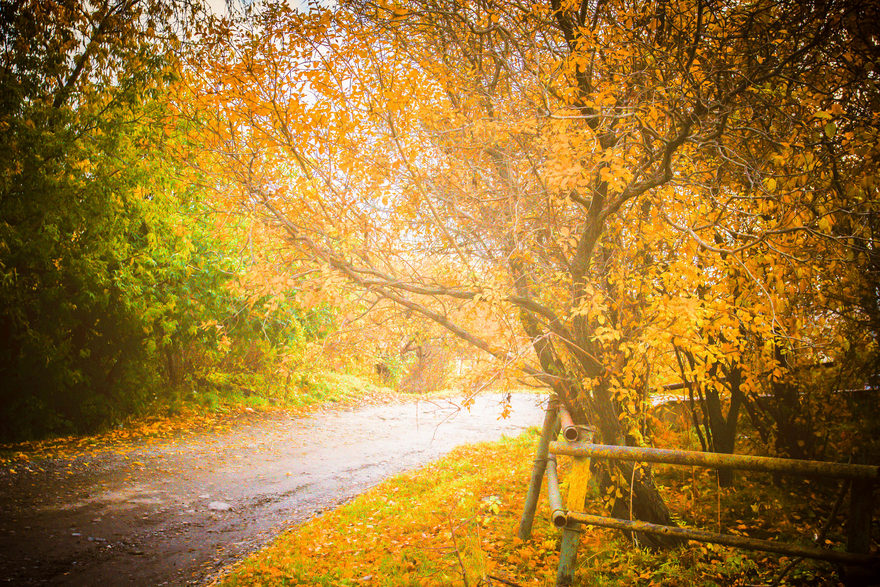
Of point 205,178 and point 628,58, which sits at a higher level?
point 628,58

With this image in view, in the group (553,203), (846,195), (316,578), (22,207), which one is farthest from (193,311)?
(846,195)

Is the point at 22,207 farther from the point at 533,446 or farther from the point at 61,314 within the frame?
the point at 533,446

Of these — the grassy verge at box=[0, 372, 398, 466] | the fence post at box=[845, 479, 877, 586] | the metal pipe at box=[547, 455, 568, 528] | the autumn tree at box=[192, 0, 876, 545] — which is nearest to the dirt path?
the grassy verge at box=[0, 372, 398, 466]

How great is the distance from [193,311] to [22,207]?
3844 mm

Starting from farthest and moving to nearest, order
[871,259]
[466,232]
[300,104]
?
[466,232] < [300,104] < [871,259]

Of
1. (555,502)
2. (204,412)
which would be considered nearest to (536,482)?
(555,502)

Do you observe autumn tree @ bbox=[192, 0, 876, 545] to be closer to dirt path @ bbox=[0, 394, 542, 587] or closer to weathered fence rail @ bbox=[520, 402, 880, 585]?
weathered fence rail @ bbox=[520, 402, 880, 585]

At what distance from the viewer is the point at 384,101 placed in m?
5.00

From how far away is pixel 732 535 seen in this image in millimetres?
2588

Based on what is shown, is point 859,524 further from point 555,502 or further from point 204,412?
point 204,412

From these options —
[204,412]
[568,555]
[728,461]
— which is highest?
[728,461]

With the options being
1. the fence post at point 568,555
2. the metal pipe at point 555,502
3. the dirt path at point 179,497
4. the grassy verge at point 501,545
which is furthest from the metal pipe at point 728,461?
the dirt path at point 179,497

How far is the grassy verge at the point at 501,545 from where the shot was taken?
4.00 meters

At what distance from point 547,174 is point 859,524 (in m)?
3.11
